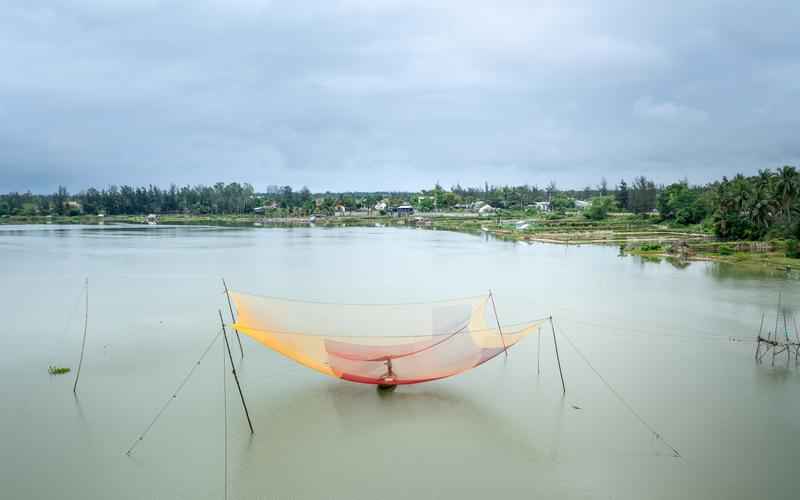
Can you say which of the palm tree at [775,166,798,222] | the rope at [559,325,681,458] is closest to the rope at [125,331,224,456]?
the rope at [559,325,681,458]

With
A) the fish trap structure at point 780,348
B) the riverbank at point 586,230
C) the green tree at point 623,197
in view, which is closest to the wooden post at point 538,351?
the fish trap structure at point 780,348

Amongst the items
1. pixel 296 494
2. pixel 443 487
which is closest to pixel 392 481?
pixel 443 487

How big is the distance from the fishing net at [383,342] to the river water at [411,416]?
16.2 inches

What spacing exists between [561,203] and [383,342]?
57441 mm

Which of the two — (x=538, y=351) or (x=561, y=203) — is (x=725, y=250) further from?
(x=561, y=203)

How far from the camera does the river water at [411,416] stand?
5.54 meters

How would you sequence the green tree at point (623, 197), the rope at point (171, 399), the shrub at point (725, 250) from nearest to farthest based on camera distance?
1. the rope at point (171, 399)
2. the shrub at point (725, 250)
3. the green tree at point (623, 197)

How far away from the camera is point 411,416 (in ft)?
22.5

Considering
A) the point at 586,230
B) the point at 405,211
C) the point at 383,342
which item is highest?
the point at 405,211

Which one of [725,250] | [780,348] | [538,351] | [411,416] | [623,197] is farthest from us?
[623,197]

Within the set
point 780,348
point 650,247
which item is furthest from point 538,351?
point 650,247

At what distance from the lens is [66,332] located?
34.7 ft

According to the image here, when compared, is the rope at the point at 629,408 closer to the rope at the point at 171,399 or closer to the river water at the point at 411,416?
the river water at the point at 411,416

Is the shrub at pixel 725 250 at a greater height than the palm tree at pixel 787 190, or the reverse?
the palm tree at pixel 787 190
